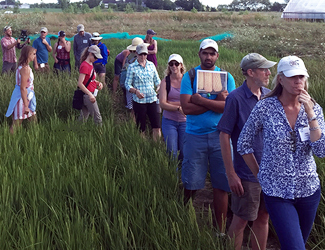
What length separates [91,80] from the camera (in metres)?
6.11

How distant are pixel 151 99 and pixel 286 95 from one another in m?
3.55

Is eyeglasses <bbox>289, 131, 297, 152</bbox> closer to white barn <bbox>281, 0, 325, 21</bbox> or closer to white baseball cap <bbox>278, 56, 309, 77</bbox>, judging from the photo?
white baseball cap <bbox>278, 56, 309, 77</bbox>

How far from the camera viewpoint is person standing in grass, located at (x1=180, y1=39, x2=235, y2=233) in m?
3.71

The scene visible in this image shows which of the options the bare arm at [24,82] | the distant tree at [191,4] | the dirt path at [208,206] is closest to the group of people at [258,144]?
the dirt path at [208,206]

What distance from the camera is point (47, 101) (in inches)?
297

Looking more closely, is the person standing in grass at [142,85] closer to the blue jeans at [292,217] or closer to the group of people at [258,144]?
the group of people at [258,144]

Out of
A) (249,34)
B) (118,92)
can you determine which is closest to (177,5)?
(249,34)

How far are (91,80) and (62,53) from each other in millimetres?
4495

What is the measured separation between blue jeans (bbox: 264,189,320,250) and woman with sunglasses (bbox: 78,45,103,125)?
12.6 ft

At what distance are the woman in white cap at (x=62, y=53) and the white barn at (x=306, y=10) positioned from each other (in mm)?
39910

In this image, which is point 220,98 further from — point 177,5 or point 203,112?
point 177,5

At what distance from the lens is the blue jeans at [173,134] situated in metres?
4.86

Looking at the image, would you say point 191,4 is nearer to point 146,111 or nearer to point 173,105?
point 146,111

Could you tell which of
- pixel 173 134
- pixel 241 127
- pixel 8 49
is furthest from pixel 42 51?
pixel 241 127
